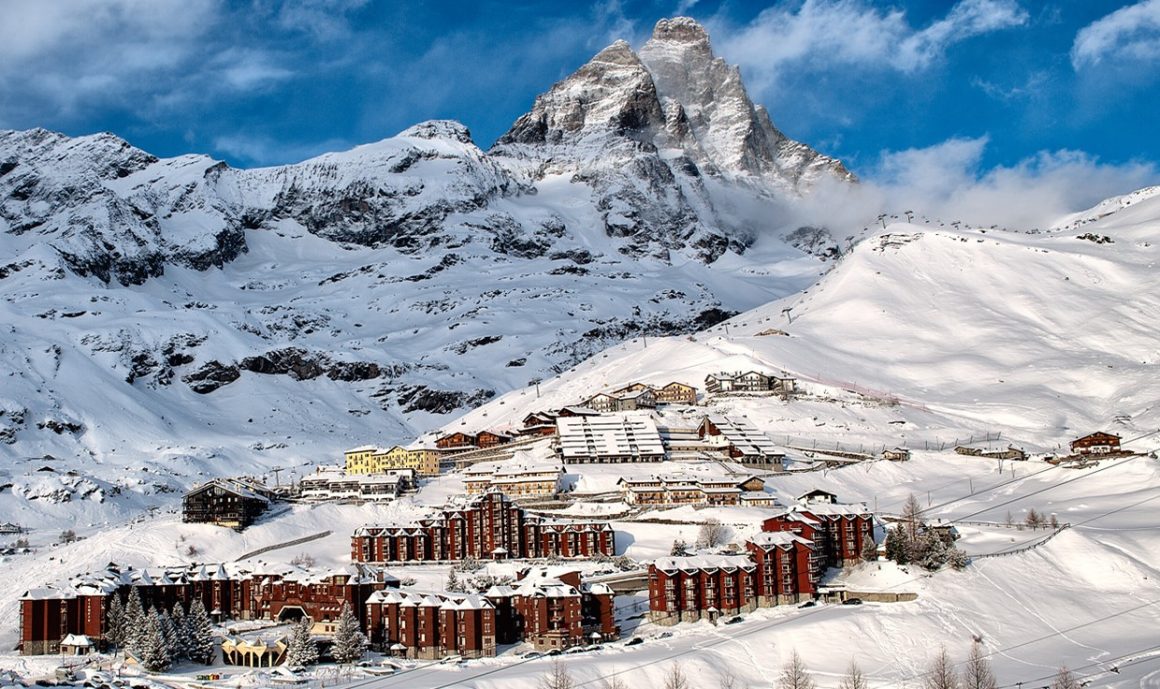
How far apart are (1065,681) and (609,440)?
66.9m

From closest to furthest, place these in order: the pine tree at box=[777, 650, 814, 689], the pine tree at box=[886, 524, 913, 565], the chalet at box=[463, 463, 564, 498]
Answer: the pine tree at box=[777, 650, 814, 689] → the pine tree at box=[886, 524, 913, 565] → the chalet at box=[463, 463, 564, 498]

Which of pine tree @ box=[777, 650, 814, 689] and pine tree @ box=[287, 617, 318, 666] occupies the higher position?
pine tree @ box=[287, 617, 318, 666]

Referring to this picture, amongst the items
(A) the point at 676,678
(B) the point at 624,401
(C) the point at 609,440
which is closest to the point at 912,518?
(A) the point at 676,678

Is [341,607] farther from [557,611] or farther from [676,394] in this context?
[676,394]

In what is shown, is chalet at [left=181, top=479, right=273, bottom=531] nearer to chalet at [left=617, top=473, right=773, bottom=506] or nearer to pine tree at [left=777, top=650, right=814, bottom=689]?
chalet at [left=617, top=473, right=773, bottom=506]

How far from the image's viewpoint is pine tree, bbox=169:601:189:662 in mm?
69312

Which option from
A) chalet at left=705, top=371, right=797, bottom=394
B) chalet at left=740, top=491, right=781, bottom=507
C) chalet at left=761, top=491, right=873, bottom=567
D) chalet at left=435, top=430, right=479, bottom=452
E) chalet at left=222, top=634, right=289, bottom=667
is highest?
chalet at left=705, top=371, right=797, bottom=394

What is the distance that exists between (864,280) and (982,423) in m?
61.3

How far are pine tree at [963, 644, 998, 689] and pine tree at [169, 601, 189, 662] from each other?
3891 centimetres

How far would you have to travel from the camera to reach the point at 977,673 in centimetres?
5919

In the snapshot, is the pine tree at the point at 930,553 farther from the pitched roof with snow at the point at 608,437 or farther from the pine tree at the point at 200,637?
the pitched roof with snow at the point at 608,437

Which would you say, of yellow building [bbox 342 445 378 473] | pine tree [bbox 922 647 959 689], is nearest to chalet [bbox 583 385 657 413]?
yellow building [bbox 342 445 378 473]

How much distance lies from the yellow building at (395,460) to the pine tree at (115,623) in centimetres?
4998

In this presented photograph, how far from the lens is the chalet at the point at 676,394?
467 feet
